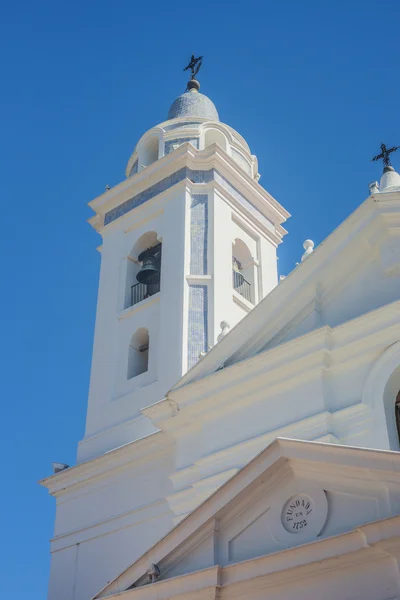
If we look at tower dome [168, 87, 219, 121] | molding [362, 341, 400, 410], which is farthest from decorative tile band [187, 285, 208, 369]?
tower dome [168, 87, 219, 121]

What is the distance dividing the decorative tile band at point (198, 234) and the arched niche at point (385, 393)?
249 inches

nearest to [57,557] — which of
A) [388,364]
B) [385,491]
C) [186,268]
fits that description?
[186,268]

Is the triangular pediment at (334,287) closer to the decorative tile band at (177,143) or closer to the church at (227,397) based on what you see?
the church at (227,397)

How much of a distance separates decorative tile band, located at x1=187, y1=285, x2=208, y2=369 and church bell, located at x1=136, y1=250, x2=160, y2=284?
4.03 ft

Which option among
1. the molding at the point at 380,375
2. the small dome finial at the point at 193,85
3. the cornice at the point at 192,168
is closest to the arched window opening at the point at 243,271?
the cornice at the point at 192,168

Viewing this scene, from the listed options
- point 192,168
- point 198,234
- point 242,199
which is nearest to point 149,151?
point 192,168

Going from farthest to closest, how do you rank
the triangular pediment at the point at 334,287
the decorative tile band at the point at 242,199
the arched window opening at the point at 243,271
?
the decorative tile band at the point at 242,199 < the arched window opening at the point at 243,271 < the triangular pediment at the point at 334,287

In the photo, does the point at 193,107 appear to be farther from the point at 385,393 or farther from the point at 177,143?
the point at 385,393

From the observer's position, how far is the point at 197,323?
16.4 meters

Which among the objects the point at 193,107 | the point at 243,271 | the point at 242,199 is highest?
the point at 193,107

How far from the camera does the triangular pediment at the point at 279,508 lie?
25.2 ft

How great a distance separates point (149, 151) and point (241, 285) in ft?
14.2

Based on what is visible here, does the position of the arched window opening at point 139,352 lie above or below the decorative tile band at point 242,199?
below

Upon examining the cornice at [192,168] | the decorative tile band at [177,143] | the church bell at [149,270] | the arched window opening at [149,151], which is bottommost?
the church bell at [149,270]
